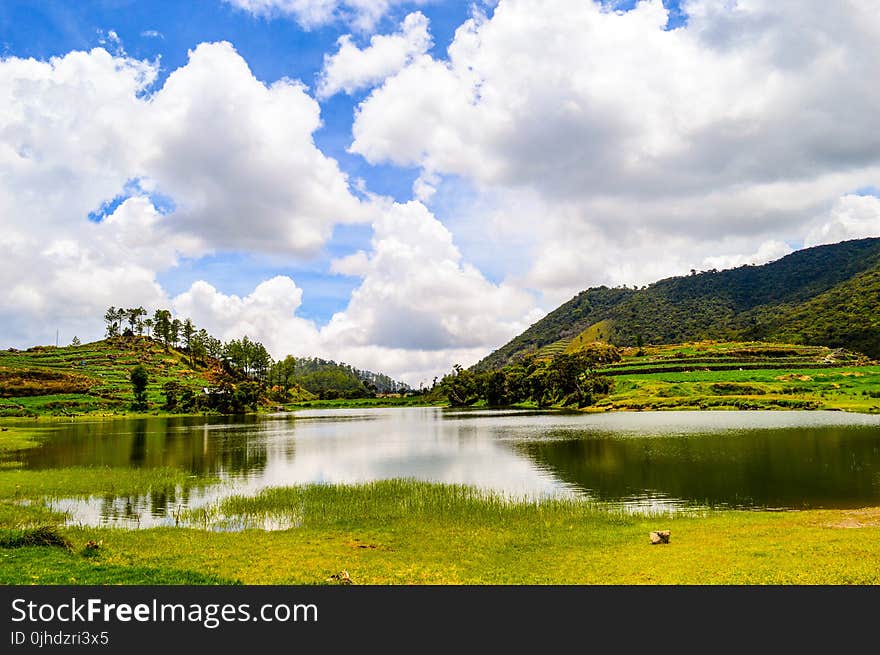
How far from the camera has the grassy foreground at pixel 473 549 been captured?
1936 cm

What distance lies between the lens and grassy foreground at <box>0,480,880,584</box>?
63.5ft

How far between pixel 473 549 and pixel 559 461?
34231mm

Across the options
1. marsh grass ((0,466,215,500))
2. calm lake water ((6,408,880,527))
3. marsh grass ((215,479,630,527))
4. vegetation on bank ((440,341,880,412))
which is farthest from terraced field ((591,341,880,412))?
marsh grass ((0,466,215,500))

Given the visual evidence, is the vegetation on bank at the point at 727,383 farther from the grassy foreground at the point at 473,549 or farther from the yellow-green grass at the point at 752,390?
the grassy foreground at the point at 473,549

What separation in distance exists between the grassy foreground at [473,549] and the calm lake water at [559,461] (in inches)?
216

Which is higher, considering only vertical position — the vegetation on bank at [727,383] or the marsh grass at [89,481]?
the vegetation on bank at [727,383]

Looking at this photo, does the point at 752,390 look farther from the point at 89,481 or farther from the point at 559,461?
the point at 89,481

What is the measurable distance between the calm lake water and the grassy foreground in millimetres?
5480

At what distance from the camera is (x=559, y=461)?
186ft

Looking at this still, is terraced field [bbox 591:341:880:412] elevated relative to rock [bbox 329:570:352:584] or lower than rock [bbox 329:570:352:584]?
elevated

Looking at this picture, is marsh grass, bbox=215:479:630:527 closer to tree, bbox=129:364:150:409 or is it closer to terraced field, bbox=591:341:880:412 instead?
terraced field, bbox=591:341:880:412

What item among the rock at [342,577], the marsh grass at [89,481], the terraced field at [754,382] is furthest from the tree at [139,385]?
the rock at [342,577]
